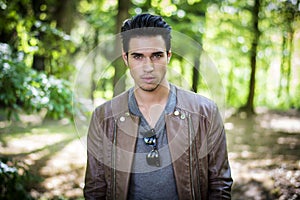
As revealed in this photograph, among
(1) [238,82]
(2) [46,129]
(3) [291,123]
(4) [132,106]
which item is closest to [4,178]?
(4) [132,106]

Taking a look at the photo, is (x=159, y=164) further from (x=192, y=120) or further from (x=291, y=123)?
(x=291, y=123)

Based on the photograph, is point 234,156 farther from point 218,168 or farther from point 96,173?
point 96,173

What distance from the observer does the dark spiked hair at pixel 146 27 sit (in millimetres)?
2418

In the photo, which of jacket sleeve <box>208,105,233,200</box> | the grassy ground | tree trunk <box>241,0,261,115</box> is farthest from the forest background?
jacket sleeve <box>208,105,233,200</box>

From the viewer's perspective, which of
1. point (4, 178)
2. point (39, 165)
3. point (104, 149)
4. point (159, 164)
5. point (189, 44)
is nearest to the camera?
point (159, 164)

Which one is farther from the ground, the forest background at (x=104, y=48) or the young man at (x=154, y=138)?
the forest background at (x=104, y=48)

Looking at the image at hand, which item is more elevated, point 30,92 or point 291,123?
point 30,92

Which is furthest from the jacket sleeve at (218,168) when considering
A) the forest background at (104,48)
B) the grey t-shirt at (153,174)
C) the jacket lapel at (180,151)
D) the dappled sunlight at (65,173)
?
the dappled sunlight at (65,173)

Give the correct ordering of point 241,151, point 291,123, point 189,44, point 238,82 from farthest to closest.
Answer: point 238,82 → point 291,123 → point 189,44 → point 241,151

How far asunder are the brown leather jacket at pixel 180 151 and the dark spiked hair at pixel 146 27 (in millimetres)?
525

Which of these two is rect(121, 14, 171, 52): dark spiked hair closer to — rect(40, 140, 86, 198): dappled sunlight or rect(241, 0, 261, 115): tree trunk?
rect(40, 140, 86, 198): dappled sunlight

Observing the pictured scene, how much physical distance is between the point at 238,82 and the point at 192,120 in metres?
18.9

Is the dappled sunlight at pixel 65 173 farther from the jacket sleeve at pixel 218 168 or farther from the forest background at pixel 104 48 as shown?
the jacket sleeve at pixel 218 168

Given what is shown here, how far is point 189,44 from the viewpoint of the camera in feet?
28.2
